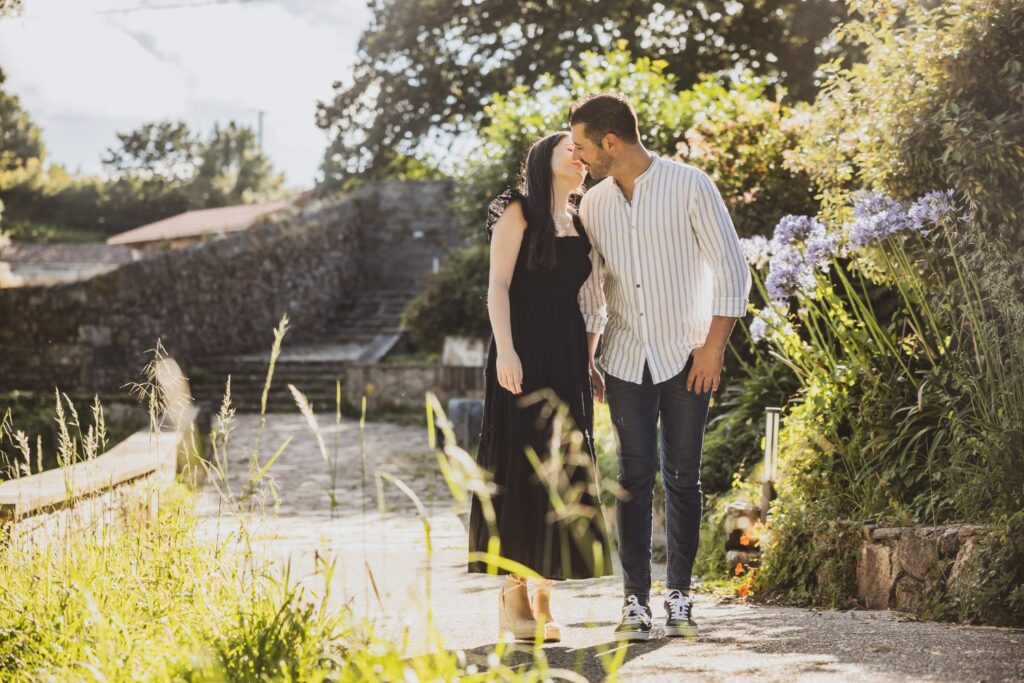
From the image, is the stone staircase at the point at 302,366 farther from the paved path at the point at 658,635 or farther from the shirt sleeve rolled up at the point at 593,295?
the shirt sleeve rolled up at the point at 593,295

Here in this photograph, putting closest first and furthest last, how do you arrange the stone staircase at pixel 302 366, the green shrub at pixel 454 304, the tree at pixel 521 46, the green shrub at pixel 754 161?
the green shrub at pixel 754 161 < the green shrub at pixel 454 304 < the stone staircase at pixel 302 366 < the tree at pixel 521 46

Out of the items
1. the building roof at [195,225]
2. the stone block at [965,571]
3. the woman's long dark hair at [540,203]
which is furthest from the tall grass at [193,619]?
the building roof at [195,225]

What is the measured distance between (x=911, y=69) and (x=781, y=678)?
9.94ft

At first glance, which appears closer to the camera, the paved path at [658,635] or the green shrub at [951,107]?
the paved path at [658,635]

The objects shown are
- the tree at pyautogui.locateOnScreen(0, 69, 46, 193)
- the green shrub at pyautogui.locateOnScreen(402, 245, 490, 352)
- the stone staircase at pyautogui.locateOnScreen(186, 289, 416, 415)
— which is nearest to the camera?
the green shrub at pyautogui.locateOnScreen(402, 245, 490, 352)

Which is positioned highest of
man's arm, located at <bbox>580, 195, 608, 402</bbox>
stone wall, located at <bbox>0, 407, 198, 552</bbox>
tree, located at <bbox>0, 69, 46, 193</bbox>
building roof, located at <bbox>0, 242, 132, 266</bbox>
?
tree, located at <bbox>0, 69, 46, 193</bbox>

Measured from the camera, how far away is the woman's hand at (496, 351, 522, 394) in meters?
3.55

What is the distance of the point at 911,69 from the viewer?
490 cm

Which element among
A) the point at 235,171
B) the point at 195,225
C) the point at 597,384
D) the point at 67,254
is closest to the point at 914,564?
the point at 597,384

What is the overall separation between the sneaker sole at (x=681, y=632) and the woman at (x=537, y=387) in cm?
35

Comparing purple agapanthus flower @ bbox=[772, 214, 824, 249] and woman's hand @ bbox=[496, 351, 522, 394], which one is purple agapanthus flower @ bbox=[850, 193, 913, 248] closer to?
purple agapanthus flower @ bbox=[772, 214, 824, 249]

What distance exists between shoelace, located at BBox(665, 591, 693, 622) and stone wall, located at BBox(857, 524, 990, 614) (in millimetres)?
865

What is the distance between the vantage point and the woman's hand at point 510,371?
3.55 metres

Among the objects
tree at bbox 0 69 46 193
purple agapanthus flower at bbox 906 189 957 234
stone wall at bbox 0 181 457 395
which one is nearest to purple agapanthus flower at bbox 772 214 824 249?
purple agapanthus flower at bbox 906 189 957 234
